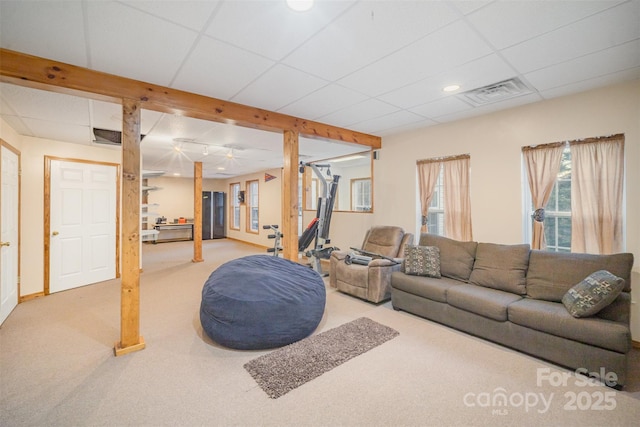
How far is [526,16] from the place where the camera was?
5.88ft

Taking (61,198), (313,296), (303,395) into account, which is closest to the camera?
(303,395)

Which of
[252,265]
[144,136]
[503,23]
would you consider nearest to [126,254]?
[252,265]

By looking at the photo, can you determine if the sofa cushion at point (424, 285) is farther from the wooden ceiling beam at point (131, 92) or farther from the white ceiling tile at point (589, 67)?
the wooden ceiling beam at point (131, 92)

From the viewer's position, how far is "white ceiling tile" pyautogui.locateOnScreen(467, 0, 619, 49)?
1691 mm

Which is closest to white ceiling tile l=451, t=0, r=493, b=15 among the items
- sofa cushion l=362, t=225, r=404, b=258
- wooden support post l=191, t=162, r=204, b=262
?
sofa cushion l=362, t=225, r=404, b=258

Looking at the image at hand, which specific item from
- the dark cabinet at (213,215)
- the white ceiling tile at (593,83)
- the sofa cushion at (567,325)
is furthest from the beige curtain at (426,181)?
the dark cabinet at (213,215)

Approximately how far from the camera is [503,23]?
1863 mm

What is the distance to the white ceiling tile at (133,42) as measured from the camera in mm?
1769

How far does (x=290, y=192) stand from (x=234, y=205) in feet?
24.7

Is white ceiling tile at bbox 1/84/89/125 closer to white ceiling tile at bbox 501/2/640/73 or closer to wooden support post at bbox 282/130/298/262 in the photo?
wooden support post at bbox 282/130/298/262

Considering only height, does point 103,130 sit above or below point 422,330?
above

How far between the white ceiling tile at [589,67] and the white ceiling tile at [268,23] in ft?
6.73

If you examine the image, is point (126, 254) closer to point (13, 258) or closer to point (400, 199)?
point (13, 258)

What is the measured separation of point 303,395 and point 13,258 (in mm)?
4184
